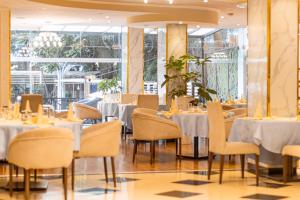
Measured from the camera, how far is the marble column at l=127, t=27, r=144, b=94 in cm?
1941

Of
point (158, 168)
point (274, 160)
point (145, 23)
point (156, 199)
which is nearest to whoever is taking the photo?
point (156, 199)

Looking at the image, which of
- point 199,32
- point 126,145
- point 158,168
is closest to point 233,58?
point 199,32

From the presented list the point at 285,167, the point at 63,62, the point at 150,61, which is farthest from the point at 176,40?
the point at 285,167

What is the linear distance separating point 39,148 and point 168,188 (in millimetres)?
1985

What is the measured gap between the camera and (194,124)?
10648 millimetres

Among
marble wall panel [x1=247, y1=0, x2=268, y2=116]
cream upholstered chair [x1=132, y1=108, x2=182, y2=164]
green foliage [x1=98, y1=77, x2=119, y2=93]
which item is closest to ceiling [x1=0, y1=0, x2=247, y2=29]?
green foliage [x1=98, y1=77, x2=119, y2=93]

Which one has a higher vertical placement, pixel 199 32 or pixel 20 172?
pixel 199 32

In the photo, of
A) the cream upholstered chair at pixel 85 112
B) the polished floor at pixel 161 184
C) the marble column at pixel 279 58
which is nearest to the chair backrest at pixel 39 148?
the polished floor at pixel 161 184

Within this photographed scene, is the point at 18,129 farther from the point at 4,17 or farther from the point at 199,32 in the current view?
the point at 199,32

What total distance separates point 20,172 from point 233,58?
13084 millimetres

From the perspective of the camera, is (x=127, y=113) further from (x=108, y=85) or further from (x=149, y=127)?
(x=108, y=85)

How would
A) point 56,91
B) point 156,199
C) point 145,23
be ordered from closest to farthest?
point 156,199 → point 145,23 → point 56,91

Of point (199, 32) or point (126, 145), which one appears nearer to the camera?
point (126, 145)

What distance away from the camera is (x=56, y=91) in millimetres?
21750
